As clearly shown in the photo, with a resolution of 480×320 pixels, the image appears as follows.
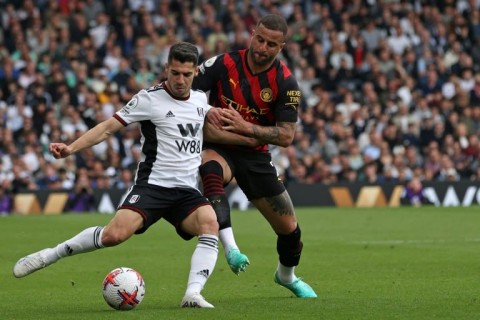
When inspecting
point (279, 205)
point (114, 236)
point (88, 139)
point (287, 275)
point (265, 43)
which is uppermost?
point (265, 43)

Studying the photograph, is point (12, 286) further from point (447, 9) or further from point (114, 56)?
point (447, 9)

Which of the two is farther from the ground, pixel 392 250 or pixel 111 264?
pixel 111 264

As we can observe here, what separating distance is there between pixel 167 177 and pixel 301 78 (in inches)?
748

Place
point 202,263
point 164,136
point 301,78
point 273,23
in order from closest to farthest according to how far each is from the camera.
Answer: point 202,263 < point 164,136 < point 273,23 < point 301,78

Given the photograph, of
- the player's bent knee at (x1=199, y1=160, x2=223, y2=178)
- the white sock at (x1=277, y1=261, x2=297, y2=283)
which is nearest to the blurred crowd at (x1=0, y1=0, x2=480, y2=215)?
the white sock at (x1=277, y1=261, x2=297, y2=283)

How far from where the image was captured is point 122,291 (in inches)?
339

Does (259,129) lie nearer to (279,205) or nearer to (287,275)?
(279,205)

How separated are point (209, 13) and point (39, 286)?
17.8 metres

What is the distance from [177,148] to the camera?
8.91 m

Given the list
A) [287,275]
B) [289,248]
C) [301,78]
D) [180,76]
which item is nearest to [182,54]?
[180,76]

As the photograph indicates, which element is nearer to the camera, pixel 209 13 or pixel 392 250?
pixel 392 250

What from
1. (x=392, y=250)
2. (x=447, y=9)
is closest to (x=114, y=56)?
(x=447, y=9)

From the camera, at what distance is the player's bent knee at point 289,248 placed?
32.5 ft

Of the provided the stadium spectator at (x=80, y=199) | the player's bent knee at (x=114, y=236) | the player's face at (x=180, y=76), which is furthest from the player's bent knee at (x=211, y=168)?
the stadium spectator at (x=80, y=199)
